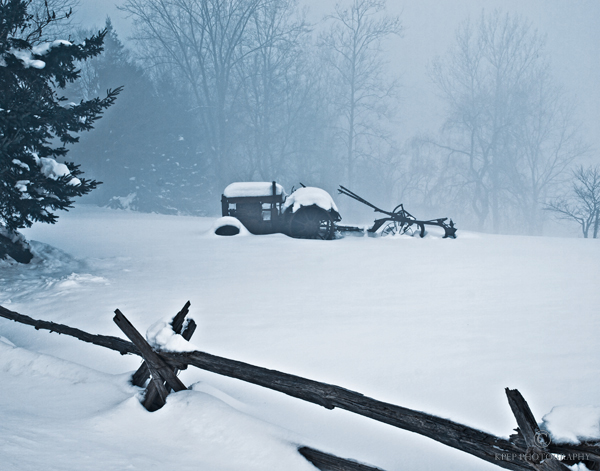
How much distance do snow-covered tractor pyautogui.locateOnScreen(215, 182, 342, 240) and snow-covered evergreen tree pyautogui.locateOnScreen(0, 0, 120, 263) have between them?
6.81 meters

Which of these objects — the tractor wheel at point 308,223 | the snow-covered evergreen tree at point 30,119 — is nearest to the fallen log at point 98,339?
the snow-covered evergreen tree at point 30,119

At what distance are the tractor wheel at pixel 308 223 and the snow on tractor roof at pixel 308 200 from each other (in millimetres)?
227

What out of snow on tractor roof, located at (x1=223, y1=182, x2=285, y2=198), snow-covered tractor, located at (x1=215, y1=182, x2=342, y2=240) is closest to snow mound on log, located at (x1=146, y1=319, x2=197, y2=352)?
snow-covered tractor, located at (x1=215, y1=182, x2=342, y2=240)

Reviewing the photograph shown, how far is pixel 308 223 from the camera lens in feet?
50.0

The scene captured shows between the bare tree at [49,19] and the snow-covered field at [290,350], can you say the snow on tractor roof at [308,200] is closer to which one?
the snow-covered field at [290,350]

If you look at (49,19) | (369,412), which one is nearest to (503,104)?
(49,19)

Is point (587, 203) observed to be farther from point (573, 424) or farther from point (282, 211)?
point (573, 424)

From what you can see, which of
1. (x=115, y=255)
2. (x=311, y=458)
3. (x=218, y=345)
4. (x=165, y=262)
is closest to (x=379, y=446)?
(x=311, y=458)

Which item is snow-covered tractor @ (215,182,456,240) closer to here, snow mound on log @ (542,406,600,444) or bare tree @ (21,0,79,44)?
bare tree @ (21,0,79,44)

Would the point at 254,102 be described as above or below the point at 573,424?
above

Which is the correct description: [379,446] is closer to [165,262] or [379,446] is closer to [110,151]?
[165,262]

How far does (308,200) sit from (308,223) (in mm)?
817

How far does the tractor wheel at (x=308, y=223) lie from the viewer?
15.2 m

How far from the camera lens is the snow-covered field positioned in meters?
2.86
